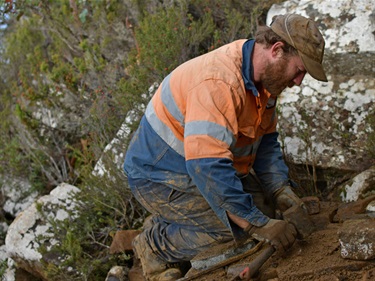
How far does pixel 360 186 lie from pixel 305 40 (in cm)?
135

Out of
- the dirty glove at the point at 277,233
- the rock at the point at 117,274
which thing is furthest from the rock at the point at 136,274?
the dirty glove at the point at 277,233

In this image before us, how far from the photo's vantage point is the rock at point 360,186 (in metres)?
3.88

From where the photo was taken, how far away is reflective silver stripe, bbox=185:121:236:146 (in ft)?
9.79

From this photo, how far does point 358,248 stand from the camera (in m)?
2.77

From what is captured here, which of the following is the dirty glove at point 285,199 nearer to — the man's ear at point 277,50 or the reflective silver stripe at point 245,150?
the reflective silver stripe at point 245,150

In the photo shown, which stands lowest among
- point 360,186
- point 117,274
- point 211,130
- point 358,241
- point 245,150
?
point 360,186

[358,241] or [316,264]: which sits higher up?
[358,241]

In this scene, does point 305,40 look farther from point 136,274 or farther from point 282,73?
point 136,274

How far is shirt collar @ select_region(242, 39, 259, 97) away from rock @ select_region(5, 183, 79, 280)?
221cm

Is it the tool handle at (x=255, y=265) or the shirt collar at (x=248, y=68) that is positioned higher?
the shirt collar at (x=248, y=68)

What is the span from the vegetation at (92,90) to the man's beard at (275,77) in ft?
6.05

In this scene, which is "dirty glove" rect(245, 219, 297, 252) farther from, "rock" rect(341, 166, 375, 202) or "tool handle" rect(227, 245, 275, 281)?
"rock" rect(341, 166, 375, 202)

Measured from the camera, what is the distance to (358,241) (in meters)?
→ 2.76

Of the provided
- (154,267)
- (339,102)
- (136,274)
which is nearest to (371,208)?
(339,102)
